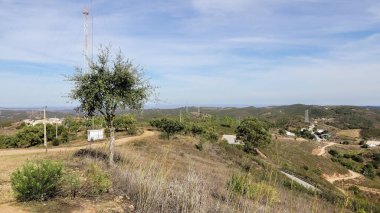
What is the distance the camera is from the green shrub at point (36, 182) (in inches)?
377

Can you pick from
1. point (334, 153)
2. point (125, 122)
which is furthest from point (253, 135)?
point (334, 153)

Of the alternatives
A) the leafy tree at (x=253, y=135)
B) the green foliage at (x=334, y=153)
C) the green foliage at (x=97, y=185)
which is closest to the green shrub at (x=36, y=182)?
the green foliage at (x=97, y=185)

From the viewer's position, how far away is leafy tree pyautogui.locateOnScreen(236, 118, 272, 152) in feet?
191

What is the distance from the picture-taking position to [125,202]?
10117mm

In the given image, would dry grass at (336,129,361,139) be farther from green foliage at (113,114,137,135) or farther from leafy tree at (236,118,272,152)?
green foliage at (113,114,137,135)

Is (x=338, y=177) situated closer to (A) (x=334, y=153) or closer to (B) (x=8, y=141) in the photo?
(A) (x=334, y=153)

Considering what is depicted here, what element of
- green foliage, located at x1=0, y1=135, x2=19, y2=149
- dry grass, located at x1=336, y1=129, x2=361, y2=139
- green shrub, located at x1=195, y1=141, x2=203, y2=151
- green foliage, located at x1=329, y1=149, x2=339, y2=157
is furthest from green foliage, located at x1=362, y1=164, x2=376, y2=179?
dry grass, located at x1=336, y1=129, x2=361, y2=139

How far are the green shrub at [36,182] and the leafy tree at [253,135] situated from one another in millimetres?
49511

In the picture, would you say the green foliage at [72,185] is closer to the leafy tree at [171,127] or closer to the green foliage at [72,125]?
the green foliage at [72,125]

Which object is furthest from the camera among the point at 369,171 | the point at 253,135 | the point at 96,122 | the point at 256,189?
the point at 369,171

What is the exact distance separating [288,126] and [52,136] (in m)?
107

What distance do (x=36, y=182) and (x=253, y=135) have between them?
50.8m

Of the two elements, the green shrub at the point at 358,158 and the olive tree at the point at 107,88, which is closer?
the olive tree at the point at 107,88

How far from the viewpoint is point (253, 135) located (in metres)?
58.6
